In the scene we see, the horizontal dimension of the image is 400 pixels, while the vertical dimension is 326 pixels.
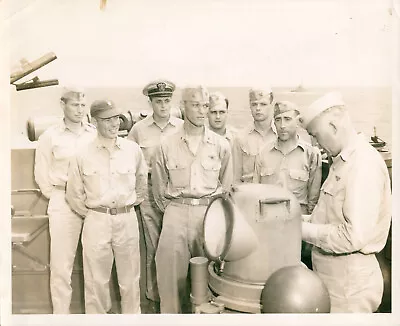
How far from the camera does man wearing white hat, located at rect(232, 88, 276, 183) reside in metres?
2.37

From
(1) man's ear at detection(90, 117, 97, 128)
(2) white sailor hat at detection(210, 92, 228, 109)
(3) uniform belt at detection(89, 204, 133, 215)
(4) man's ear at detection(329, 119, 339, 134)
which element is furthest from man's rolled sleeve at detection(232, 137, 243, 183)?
(1) man's ear at detection(90, 117, 97, 128)

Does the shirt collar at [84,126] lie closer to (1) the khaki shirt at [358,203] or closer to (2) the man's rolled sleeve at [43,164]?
(2) the man's rolled sleeve at [43,164]

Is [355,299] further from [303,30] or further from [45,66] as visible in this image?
[45,66]

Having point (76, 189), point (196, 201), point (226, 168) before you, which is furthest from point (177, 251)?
point (76, 189)

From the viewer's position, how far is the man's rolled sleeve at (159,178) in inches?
94.7

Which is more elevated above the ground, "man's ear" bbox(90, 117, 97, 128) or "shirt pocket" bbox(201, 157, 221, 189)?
"man's ear" bbox(90, 117, 97, 128)

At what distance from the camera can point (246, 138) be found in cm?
239

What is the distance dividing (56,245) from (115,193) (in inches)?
15.0

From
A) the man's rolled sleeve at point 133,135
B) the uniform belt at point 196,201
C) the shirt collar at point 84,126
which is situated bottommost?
the uniform belt at point 196,201

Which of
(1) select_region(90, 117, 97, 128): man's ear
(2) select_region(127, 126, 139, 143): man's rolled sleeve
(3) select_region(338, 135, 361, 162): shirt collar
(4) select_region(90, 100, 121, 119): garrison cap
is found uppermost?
(4) select_region(90, 100, 121, 119): garrison cap

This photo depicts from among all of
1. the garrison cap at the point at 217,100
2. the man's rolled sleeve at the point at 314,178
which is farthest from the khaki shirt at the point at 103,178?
the man's rolled sleeve at the point at 314,178

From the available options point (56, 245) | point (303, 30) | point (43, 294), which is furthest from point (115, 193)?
point (303, 30)

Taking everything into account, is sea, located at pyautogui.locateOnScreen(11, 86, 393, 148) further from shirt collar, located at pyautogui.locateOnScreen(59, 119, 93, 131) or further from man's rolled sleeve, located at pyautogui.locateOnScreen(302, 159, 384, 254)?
man's rolled sleeve, located at pyautogui.locateOnScreen(302, 159, 384, 254)

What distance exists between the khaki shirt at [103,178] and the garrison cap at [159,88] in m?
0.27
